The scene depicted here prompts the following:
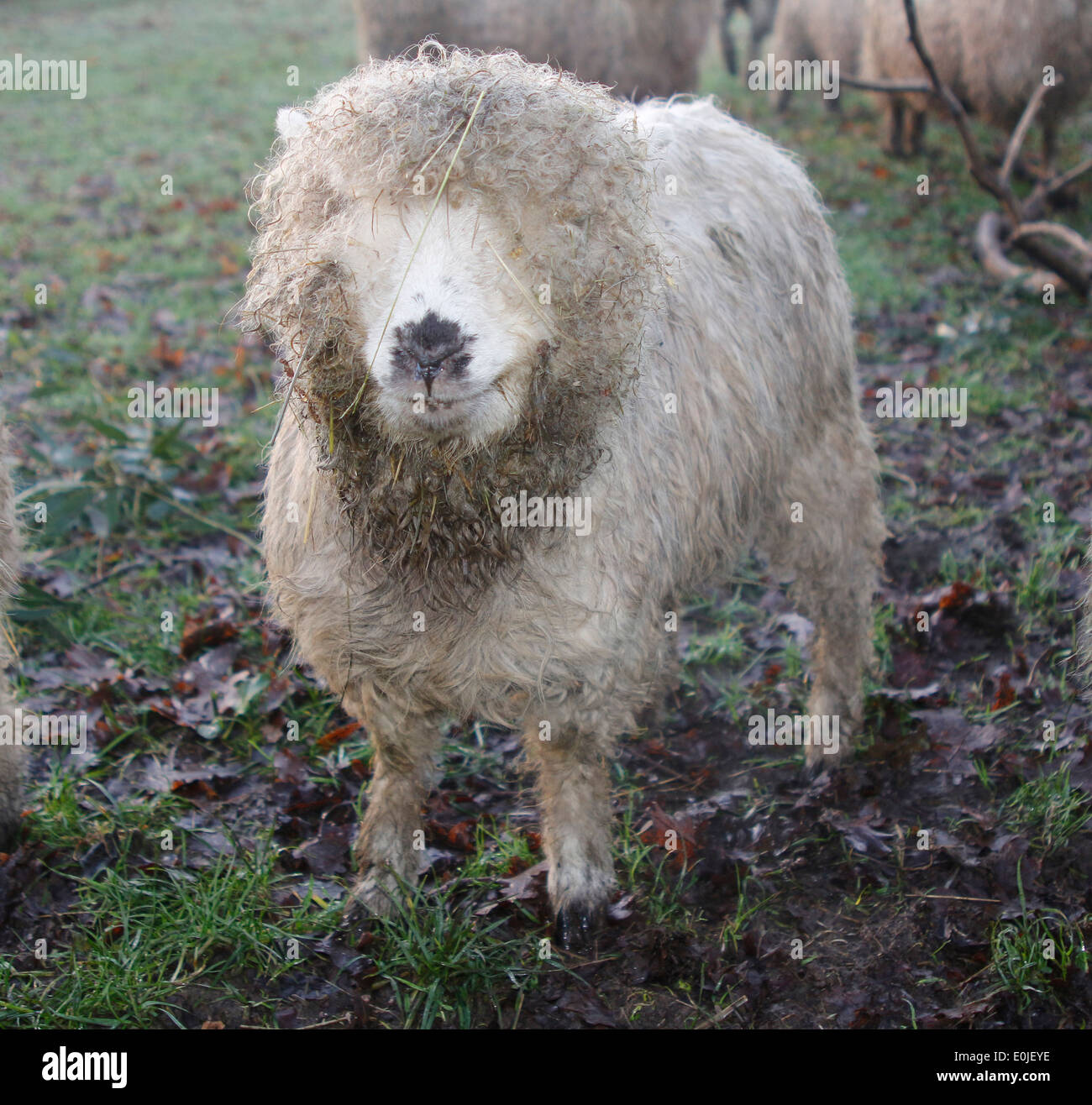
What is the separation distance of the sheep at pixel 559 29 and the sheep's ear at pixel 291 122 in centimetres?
602

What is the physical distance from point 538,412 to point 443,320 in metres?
0.32

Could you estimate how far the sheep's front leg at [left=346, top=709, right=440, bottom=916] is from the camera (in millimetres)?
3109

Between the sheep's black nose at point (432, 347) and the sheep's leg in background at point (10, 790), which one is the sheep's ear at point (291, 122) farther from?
the sheep's leg in background at point (10, 790)

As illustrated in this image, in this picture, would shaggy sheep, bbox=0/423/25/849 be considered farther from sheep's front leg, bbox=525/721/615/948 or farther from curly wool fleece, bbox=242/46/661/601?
sheep's front leg, bbox=525/721/615/948

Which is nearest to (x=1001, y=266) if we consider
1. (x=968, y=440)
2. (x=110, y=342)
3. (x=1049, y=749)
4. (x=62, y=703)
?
(x=968, y=440)

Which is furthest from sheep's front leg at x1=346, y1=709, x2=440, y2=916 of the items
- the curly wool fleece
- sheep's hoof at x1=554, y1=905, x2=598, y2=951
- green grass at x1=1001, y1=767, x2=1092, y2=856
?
green grass at x1=1001, y1=767, x2=1092, y2=856

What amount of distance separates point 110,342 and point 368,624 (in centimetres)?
485

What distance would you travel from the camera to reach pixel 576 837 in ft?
10.3

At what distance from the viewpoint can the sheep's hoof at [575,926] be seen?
3104mm

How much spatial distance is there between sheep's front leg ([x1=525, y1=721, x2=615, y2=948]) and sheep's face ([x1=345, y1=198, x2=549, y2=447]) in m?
1.25

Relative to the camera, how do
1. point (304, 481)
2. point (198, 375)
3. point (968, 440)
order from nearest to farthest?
point (304, 481), point (968, 440), point (198, 375)

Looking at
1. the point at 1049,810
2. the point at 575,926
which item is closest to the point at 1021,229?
the point at 1049,810

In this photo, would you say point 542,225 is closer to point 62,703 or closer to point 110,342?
point 62,703

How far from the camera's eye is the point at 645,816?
11.9 feet
